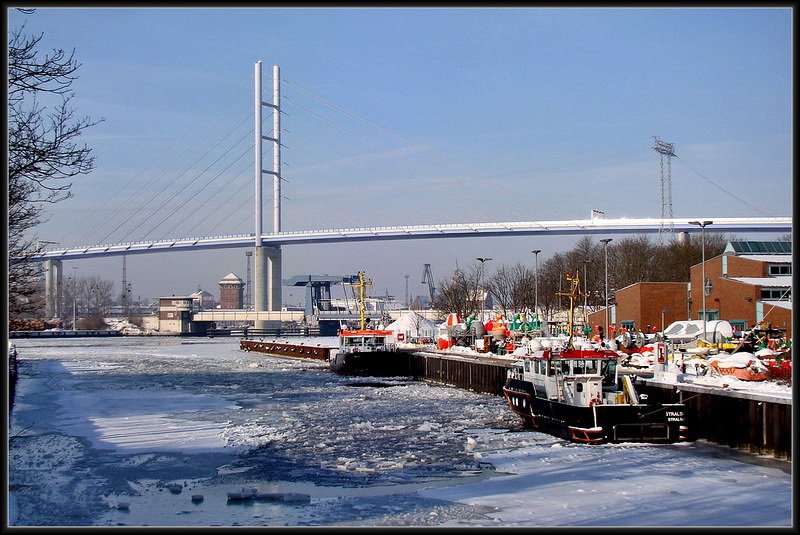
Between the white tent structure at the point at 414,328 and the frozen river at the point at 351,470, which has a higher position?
the white tent structure at the point at 414,328

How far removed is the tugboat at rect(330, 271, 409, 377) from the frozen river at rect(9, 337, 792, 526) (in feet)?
66.0

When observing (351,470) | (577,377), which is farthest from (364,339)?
(351,470)

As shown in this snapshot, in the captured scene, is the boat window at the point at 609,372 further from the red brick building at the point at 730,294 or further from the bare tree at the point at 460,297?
the bare tree at the point at 460,297

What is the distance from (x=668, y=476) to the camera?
17828mm

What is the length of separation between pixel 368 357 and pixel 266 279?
67.5m

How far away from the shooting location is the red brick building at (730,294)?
49062mm

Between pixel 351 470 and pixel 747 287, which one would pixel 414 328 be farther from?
pixel 351 470

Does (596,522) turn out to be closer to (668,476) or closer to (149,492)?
(668,476)

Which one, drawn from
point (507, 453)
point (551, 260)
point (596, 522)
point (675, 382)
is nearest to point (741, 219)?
point (551, 260)

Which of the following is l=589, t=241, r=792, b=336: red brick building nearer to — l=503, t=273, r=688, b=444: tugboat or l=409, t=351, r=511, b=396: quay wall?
l=409, t=351, r=511, b=396: quay wall

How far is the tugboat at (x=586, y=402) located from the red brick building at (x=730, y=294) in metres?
22.6

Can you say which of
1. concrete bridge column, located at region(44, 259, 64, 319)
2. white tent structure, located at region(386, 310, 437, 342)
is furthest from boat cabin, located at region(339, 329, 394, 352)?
concrete bridge column, located at region(44, 259, 64, 319)

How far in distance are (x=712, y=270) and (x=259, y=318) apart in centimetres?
7683

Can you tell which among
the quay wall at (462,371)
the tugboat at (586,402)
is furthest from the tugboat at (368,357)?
the tugboat at (586,402)
